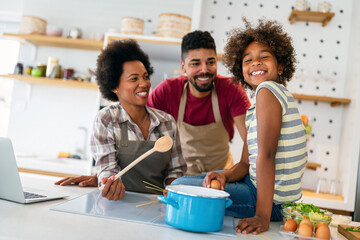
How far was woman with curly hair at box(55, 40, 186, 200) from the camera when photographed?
136 centimetres

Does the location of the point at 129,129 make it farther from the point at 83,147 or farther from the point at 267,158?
the point at 83,147

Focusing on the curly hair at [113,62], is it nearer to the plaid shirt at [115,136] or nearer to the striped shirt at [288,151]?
the plaid shirt at [115,136]

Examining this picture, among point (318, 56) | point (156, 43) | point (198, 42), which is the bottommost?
point (198, 42)

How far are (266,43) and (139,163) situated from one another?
0.67 metres

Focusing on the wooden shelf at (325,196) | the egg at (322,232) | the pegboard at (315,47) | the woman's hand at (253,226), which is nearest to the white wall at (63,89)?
the pegboard at (315,47)

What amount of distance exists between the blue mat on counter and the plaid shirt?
0.26 meters

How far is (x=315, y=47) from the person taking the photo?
9.68 ft

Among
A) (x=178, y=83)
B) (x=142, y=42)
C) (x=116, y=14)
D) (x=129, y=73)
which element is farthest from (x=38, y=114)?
(x=129, y=73)

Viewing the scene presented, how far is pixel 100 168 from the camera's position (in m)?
Answer: 1.32

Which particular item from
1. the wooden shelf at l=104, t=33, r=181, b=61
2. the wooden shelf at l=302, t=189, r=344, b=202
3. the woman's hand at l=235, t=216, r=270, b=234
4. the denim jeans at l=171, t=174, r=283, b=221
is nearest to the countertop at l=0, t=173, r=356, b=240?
the woman's hand at l=235, t=216, r=270, b=234

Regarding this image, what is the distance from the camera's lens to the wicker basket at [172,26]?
2695 millimetres

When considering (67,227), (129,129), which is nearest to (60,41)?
(129,129)

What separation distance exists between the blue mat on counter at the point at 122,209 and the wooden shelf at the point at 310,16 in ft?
7.30

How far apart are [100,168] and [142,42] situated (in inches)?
62.8
